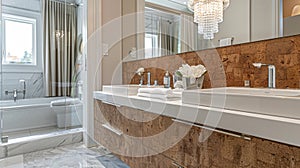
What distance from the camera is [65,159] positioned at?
2.19 m

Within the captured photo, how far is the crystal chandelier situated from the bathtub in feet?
8.65

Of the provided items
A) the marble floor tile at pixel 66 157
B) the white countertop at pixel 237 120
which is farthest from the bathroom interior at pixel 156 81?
the marble floor tile at pixel 66 157

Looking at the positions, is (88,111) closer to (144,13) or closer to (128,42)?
(128,42)

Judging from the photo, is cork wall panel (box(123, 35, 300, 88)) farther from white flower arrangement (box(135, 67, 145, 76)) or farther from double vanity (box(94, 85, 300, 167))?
white flower arrangement (box(135, 67, 145, 76))

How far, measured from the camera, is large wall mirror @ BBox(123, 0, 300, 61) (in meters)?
1.25

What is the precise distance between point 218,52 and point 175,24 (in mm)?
647

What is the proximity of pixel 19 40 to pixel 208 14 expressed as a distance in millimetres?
3405

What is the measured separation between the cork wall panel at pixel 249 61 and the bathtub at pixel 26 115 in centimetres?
237

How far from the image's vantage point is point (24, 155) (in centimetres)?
228

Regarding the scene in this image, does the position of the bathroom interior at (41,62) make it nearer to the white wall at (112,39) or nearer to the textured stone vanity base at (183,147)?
the white wall at (112,39)

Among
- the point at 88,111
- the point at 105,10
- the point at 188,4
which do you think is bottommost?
the point at 88,111

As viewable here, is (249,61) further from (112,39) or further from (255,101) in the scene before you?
(112,39)

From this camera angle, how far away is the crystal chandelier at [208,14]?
1.54m

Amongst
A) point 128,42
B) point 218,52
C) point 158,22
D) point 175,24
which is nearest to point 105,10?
point 128,42
